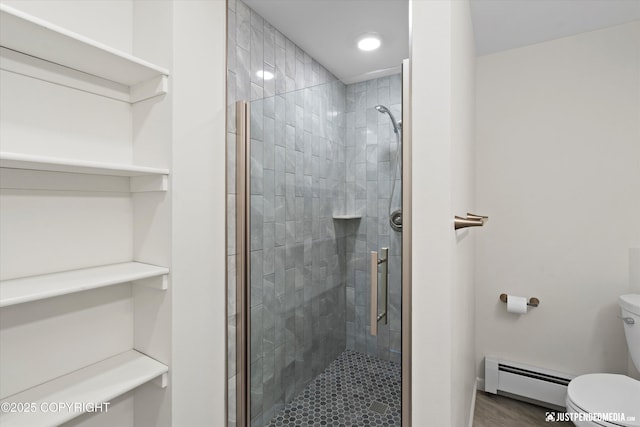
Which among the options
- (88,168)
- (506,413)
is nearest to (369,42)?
(88,168)

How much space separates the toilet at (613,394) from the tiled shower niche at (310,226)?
3.75 ft

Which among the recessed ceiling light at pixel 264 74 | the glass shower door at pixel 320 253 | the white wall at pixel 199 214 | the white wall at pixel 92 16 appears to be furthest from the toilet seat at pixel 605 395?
the white wall at pixel 92 16

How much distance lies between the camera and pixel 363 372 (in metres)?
1.22

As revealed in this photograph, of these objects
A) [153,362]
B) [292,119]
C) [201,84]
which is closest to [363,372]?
[153,362]

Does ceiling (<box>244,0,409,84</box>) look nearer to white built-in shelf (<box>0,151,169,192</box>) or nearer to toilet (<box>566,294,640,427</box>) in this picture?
white built-in shelf (<box>0,151,169,192</box>)

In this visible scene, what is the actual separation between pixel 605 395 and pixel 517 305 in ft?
2.02

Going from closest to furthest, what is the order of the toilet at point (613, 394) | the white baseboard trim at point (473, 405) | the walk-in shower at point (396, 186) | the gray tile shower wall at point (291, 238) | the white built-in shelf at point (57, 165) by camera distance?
the white built-in shelf at point (57, 165) < the walk-in shower at point (396, 186) < the gray tile shower wall at point (291, 238) < the toilet at point (613, 394) < the white baseboard trim at point (473, 405)

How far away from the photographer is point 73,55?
3.27 ft

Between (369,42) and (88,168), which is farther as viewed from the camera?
(369,42)

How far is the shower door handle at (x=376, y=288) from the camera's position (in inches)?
45.1

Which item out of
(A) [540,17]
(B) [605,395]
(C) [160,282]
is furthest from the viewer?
(A) [540,17]

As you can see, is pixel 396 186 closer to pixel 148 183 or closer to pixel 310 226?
pixel 310 226

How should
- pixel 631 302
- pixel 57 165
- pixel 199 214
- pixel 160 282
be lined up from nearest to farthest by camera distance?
pixel 57 165
pixel 160 282
pixel 199 214
pixel 631 302

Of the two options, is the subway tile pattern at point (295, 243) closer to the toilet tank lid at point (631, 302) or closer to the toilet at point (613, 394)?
the toilet at point (613, 394)
